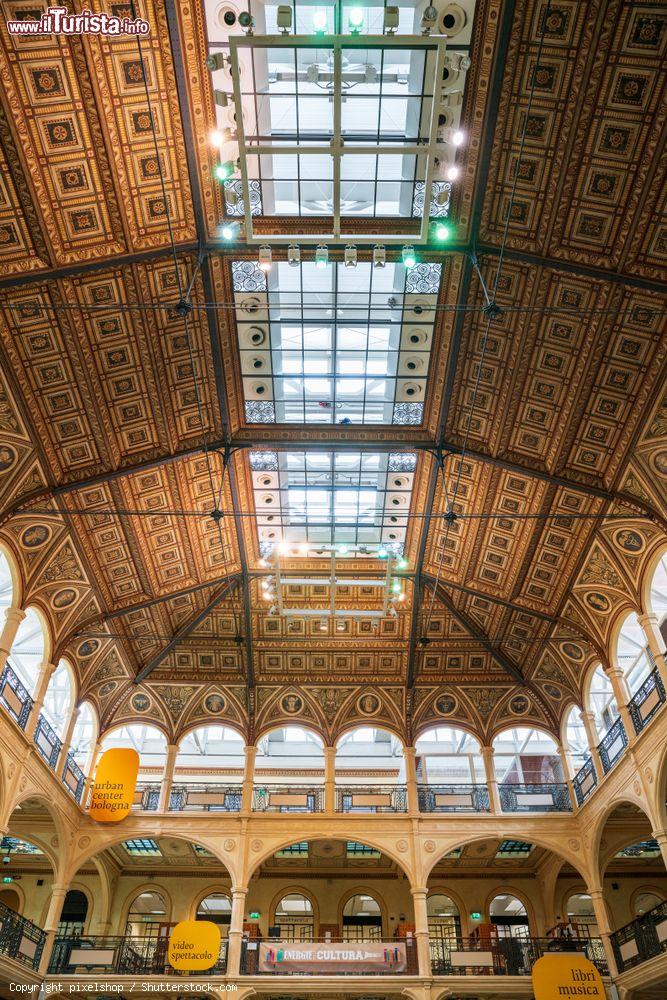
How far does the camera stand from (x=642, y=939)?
1680 centimetres

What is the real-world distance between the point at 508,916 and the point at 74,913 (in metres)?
13.2

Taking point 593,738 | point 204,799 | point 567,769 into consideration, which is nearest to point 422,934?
point 567,769

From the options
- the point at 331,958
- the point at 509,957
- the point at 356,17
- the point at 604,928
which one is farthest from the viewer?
the point at 509,957

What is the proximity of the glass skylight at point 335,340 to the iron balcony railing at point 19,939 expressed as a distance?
12613mm

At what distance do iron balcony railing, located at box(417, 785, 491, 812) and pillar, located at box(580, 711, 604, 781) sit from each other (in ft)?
10.9

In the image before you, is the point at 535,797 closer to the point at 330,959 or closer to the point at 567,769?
the point at 567,769

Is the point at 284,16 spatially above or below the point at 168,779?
above

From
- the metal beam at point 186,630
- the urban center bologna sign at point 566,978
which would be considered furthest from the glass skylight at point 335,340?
the urban center bologna sign at point 566,978

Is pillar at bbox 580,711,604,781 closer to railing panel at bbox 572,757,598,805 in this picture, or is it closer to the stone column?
railing panel at bbox 572,757,598,805

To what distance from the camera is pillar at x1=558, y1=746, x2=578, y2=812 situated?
20672 millimetres

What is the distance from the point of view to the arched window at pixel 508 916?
22.5m

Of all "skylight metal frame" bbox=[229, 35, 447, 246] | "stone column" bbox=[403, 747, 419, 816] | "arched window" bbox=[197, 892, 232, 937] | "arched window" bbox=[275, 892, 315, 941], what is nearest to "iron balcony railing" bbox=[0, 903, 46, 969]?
"arched window" bbox=[197, 892, 232, 937]

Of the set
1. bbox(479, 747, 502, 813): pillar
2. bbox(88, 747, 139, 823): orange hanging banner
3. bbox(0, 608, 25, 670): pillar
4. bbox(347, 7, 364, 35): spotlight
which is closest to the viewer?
bbox(347, 7, 364, 35): spotlight

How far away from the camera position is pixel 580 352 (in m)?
14.3
